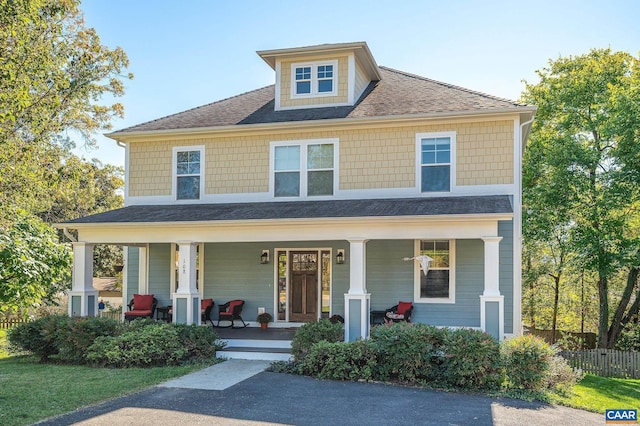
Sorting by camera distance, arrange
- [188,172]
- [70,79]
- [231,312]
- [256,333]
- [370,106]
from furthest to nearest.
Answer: [70,79] < [188,172] < [370,106] < [231,312] < [256,333]

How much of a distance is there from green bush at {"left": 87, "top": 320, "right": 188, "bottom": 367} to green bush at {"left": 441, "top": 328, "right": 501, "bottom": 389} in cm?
531

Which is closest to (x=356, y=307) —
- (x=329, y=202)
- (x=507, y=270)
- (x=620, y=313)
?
(x=329, y=202)

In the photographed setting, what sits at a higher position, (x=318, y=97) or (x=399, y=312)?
(x=318, y=97)

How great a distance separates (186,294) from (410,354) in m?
5.47

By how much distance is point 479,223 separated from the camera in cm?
1139

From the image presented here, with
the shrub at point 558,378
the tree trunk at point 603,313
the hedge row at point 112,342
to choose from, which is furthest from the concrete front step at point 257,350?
the tree trunk at point 603,313

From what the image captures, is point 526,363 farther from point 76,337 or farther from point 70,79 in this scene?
point 70,79

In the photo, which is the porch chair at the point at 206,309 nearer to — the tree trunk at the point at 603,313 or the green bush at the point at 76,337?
the green bush at the point at 76,337

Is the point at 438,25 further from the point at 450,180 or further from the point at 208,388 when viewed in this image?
the point at 208,388

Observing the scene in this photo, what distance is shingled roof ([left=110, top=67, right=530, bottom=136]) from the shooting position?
14.0m

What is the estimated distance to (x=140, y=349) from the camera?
1126cm

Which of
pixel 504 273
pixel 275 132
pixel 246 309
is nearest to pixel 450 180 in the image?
pixel 504 273

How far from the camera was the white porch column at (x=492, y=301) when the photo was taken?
1094 cm

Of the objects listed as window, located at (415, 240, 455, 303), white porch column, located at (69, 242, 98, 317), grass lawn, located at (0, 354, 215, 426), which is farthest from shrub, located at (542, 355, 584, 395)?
white porch column, located at (69, 242, 98, 317)
